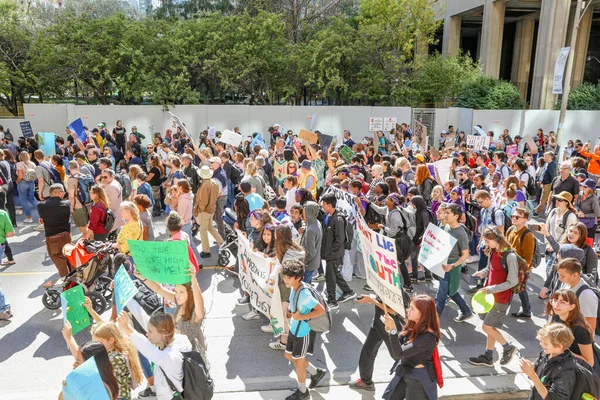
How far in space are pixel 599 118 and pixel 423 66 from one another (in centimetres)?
904

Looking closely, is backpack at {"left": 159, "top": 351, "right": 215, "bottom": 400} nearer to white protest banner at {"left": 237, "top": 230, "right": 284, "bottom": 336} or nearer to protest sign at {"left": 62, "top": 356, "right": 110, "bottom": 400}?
protest sign at {"left": 62, "top": 356, "right": 110, "bottom": 400}

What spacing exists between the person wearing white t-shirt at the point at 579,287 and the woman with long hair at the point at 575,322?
583 mm

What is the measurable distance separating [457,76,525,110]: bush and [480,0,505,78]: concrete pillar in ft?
19.0

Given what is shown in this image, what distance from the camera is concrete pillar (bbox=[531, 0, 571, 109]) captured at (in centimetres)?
2723

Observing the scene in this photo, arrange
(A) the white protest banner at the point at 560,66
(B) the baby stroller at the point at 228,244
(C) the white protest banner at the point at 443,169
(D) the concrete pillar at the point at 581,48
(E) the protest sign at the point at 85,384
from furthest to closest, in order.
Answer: (D) the concrete pillar at the point at 581,48 → (A) the white protest banner at the point at 560,66 → (C) the white protest banner at the point at 443,169 → (B) the baby stroller at the point at 228,244 → (E) the protest sign at the point at 85,384

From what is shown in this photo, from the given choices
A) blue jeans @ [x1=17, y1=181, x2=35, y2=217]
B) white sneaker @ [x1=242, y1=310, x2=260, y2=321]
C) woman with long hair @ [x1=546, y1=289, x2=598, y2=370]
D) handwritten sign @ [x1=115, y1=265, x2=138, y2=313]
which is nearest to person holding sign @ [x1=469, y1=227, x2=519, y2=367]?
woman with long hair @ [x1=546, y1=289, x2=598, y2=370]

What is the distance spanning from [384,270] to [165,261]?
2.25 metres

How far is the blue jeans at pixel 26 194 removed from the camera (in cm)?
1243

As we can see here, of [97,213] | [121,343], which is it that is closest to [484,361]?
[121,343]

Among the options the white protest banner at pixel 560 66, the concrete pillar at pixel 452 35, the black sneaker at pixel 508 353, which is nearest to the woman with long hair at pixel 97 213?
the black sneaker at pixel 508 353

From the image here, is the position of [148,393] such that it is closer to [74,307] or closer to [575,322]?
[74,307]

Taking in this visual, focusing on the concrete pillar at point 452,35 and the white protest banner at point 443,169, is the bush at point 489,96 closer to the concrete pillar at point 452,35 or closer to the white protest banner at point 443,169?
the concrete pillar at point 452,35

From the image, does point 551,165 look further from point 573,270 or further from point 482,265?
point 573,270

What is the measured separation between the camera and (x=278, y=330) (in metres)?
6.32
